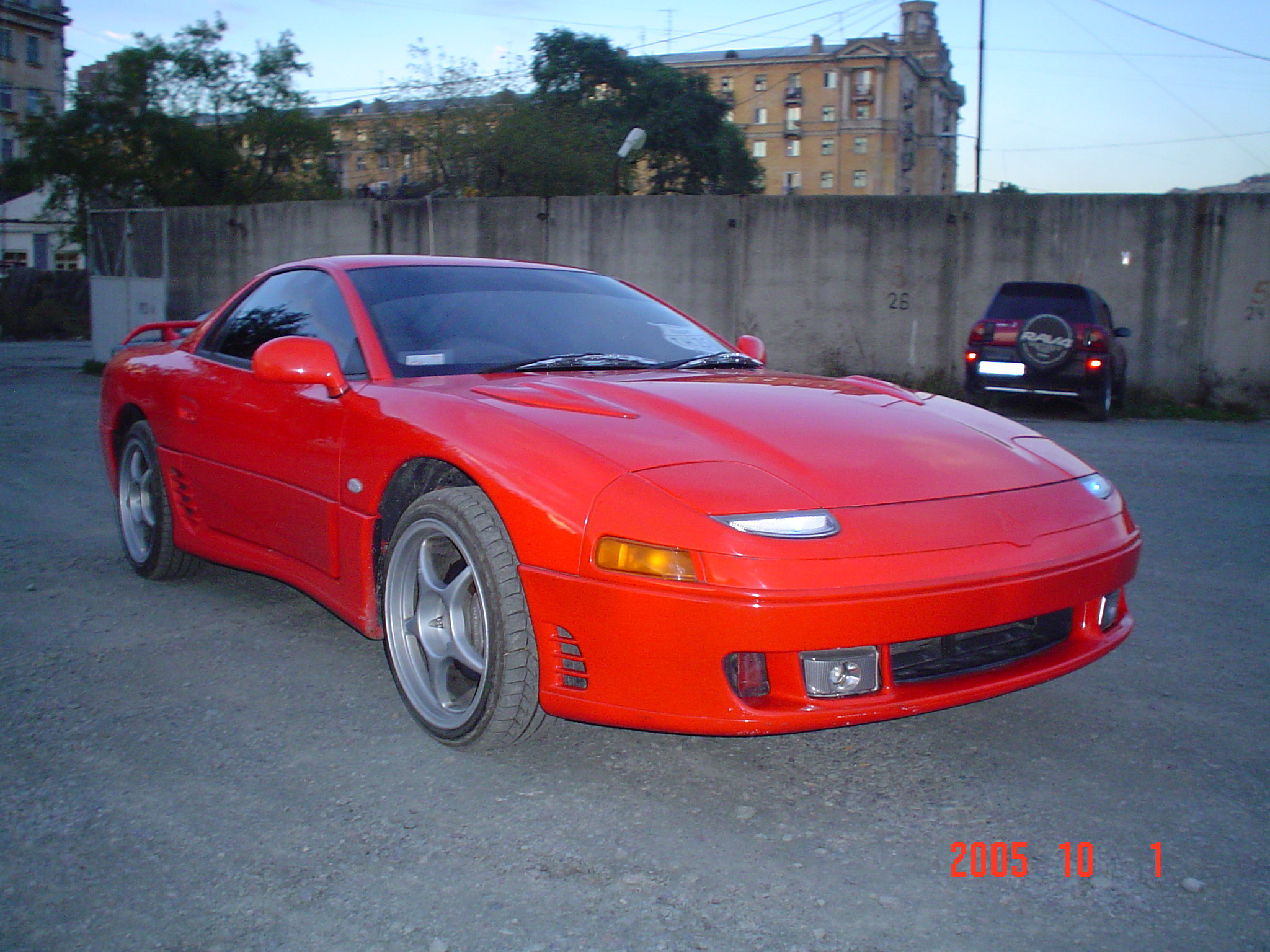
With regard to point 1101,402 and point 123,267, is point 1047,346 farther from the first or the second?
point 123,267

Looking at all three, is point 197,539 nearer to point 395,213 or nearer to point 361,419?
point 361,419

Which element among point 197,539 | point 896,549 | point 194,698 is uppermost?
point 896,549

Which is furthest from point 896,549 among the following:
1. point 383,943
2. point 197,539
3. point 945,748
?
point 197,539

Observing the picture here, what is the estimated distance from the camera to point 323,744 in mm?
2941

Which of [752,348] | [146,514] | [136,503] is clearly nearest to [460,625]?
[752,348]

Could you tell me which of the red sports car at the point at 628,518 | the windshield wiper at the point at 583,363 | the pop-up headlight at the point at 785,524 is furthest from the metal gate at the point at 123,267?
the pop-up headlight at the point at 785,524

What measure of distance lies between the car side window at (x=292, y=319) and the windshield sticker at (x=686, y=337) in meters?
1.11

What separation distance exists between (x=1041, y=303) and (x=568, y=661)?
1127cm

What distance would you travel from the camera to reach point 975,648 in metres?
2.72

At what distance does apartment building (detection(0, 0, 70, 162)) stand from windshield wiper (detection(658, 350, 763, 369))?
242 ft

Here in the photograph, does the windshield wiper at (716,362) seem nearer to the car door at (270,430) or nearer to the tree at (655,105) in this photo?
the car door at (270,430)

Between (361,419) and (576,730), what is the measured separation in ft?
3.60

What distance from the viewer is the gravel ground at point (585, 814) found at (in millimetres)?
2055
